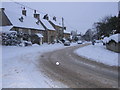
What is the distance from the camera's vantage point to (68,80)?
7.25 m

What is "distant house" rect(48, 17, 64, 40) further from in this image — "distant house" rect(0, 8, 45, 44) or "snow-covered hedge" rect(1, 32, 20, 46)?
"snow-covered hedge" rect(1, 32, 20, 46)

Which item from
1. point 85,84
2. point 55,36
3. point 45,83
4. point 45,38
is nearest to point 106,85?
point 85,84

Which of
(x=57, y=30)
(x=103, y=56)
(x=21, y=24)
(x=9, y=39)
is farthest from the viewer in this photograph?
(x=57, y=30)

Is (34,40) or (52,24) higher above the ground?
(52,24)

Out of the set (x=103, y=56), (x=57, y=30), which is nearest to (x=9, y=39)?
(x=103, y=56)

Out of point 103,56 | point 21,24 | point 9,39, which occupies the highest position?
point 21,24

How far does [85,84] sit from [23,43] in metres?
29.7

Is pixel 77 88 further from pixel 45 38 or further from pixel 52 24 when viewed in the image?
pixel 52 24

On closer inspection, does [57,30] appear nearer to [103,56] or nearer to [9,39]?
[9,39]

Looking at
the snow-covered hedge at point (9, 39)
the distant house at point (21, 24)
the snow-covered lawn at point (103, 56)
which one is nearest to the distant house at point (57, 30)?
the distant house at point (21, 24)

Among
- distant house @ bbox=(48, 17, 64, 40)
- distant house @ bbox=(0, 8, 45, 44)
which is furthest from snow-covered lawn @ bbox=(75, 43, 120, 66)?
distant house @ bbox=(48, 17, 64, 40)

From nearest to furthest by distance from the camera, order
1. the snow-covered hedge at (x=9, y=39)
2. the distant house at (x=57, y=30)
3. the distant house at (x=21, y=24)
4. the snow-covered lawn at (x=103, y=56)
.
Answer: the snow-covered lawn at (x=103, y=56)
the snow-covered hedge at (x=9, y=39)
the distant house at (x=21, y=24)
the distant house at (x=57, y=30)

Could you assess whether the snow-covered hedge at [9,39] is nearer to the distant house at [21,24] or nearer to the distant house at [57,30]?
the distant house at [21,24]

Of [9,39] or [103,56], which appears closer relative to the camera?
[103,56]
